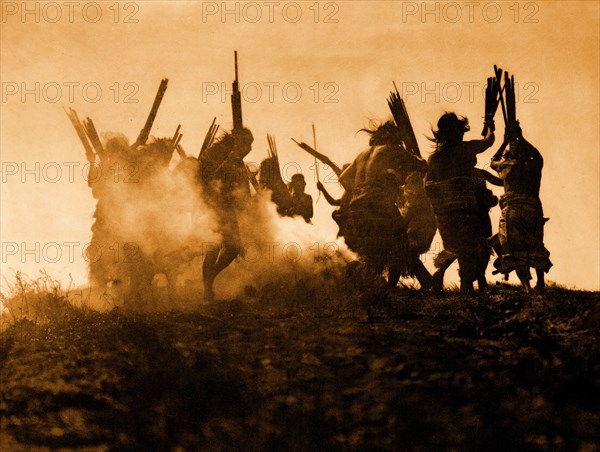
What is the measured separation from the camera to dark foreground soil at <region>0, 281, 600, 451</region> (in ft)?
19.4

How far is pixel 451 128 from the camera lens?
1046 centimetres

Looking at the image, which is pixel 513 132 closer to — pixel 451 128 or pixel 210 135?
pixel 451 128

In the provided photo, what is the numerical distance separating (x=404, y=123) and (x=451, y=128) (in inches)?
102

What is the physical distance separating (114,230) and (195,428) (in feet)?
25.0

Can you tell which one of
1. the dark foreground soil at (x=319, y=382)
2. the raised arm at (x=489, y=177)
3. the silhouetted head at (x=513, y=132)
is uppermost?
the silhouetted head at (x=513, y=132)

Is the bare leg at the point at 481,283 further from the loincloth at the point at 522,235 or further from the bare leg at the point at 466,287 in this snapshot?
the bare leg at the point at 466,287

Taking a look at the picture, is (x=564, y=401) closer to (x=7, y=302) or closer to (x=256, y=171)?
(x=7, y=302)

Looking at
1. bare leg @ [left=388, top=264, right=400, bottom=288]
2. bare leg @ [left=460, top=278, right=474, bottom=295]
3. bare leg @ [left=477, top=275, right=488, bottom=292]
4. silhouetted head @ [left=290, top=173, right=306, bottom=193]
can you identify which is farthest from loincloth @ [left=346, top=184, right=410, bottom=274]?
silhouetted head @ [left=290, top=173, right=306, bottom=193]

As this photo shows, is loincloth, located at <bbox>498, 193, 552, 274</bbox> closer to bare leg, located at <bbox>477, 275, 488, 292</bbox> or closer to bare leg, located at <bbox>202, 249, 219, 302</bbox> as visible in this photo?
bare leg, located at <bbox>477, 275, 488, 292</bbox>

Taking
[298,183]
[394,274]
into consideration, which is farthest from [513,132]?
[298,183]

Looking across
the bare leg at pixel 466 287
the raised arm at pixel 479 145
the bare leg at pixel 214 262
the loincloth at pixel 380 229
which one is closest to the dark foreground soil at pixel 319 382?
the bare leg at pixel 466 287

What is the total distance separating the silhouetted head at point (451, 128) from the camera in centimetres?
1046

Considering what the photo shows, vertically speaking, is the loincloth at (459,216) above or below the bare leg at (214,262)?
above

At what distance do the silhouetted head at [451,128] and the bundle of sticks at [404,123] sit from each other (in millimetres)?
2199
